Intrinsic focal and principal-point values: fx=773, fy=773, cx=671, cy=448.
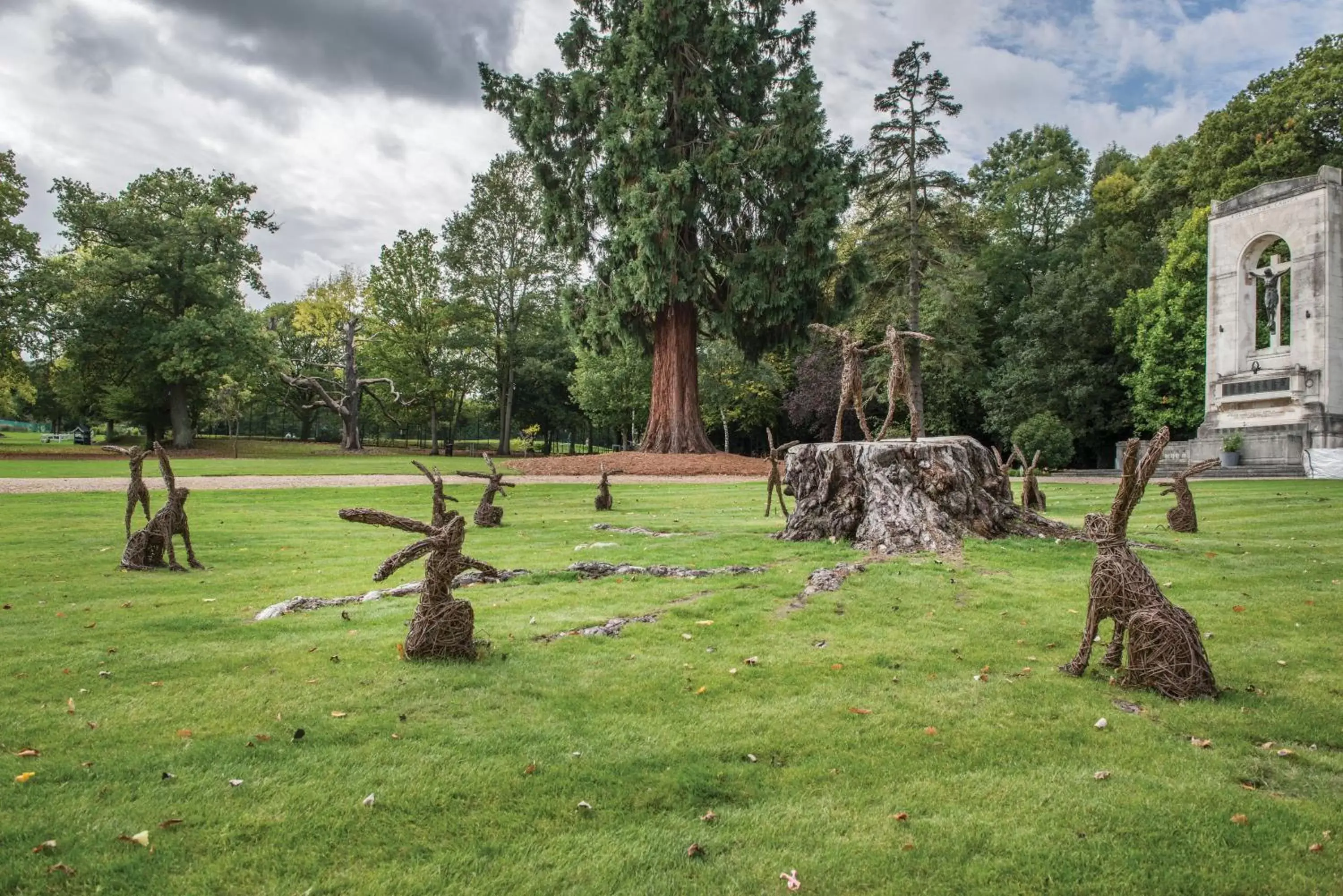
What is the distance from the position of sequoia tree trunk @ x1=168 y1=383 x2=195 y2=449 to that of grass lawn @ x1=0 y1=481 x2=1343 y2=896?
41000 mm

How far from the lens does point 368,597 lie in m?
8.25

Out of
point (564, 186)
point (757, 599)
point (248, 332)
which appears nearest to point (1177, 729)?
point (757, 599)

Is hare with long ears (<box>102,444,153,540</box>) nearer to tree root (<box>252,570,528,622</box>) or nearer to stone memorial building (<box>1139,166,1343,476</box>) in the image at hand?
tree root (<box>252,570,528,622</box>)

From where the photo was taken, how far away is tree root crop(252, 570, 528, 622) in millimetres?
7539

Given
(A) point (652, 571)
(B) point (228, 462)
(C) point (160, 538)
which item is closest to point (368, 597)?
(A) point (652, 571)

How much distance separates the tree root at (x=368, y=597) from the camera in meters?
7.54

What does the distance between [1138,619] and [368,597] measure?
7.08 metres

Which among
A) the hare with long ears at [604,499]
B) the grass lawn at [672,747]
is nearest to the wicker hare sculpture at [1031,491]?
the grass lawn at [672,747]

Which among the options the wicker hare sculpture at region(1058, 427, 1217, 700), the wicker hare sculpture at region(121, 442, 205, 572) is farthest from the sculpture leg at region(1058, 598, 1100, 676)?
the wicker hare sculpture at region(121, 442, 205, 572)

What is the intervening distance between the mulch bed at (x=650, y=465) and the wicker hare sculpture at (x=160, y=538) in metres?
15.8

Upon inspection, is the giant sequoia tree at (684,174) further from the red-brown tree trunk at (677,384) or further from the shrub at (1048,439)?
the shrub at (1048,439)

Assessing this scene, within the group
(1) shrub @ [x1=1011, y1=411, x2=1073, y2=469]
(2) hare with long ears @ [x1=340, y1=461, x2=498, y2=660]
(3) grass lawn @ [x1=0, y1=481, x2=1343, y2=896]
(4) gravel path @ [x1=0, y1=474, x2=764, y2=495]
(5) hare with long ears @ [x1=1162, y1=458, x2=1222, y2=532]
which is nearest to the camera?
(3) grass lawn @ [x1=0, y1=481, x2=1343, y2=896]

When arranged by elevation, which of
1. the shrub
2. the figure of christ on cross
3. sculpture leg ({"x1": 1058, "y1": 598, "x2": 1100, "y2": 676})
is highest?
the figure of christ on cross

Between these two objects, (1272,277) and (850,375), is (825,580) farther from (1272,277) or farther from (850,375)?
(1272,277)
